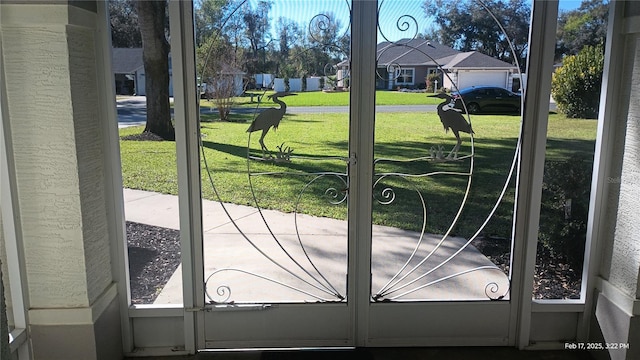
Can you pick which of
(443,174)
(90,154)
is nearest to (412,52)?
(443,174)

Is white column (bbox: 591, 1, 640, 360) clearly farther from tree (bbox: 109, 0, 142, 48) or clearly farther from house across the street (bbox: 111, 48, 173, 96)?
tree (bbox: 109, 0, 142, 48)

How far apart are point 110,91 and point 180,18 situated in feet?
1.67

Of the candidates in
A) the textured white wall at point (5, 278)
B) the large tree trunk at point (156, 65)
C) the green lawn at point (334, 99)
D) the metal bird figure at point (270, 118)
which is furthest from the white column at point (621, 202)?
the textured white wall at point (5, 278)

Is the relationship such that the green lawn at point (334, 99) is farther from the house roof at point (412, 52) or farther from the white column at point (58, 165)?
the white column at point (58, 165)

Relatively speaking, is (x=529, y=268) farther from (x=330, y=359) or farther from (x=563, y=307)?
(x=330, y=359)

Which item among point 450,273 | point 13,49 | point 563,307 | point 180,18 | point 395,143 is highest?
point 180,18

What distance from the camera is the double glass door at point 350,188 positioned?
97.5 inches

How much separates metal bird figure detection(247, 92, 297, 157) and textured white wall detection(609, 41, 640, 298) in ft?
5.56

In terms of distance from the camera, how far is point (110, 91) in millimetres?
2449

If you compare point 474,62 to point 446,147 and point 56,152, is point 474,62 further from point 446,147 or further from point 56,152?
point 56,152

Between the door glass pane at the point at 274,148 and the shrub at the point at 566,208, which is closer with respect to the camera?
the door glass pane at the point at 274,148

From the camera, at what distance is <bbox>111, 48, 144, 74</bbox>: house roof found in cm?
246

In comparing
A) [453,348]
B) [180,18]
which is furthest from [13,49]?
[453,348]

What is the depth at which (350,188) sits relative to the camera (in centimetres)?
258
